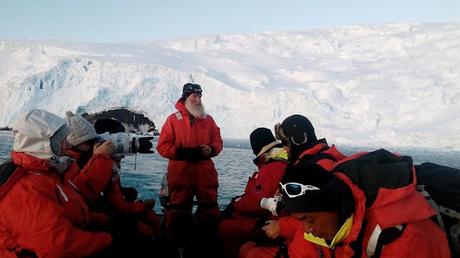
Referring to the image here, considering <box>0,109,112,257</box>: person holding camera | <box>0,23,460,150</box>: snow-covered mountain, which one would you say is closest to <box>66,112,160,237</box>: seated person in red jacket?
<box>0,109,112,257</box>: person holding camera

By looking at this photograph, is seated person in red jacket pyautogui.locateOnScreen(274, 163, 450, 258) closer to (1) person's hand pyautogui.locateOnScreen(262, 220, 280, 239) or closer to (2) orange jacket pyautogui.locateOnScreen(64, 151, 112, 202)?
(1) person's hand pyautogui.locateOnScreen(262, 220, 280, 239)

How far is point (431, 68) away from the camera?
225 feet

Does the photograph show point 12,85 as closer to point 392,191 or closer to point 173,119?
point 173,119

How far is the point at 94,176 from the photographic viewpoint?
325cm

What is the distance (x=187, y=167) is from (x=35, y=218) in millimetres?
2500

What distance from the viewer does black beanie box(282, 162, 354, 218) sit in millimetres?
1709

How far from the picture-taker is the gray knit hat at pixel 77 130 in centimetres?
308

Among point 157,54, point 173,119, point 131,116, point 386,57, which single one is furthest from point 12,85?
point 386,57

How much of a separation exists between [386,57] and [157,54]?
45730mm

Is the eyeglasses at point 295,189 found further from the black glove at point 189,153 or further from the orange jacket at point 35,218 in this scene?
the black glove at point 189,153

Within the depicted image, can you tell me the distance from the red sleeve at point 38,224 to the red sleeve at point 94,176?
104 centimetres

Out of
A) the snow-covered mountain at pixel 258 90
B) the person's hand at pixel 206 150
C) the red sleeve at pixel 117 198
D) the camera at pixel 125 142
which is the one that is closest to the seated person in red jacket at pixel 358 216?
the camera at pixel 125 142

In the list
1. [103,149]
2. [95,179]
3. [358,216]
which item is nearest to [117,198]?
[95,179]

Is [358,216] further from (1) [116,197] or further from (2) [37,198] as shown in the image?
(1) [116,197]
